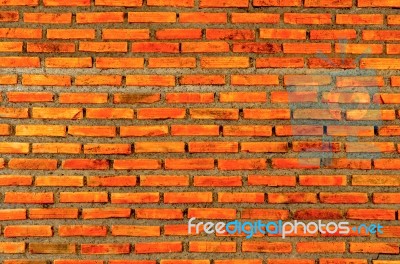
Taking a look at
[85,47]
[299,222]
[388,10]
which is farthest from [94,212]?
[388,10]

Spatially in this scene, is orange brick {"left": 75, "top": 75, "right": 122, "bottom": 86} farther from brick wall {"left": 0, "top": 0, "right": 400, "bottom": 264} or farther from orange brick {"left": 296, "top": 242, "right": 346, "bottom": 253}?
orange brick {"left": 296, "top": 242, "right": 346, "bottom": 253}

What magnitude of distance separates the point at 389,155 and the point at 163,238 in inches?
54.3

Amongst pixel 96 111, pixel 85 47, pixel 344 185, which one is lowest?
pixel 344 185

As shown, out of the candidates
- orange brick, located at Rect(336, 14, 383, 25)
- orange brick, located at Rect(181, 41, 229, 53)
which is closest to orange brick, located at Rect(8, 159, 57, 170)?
orange brick, located at Rect(181, 41, 229, 53)

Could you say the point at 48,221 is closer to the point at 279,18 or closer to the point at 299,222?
the point at 299,222

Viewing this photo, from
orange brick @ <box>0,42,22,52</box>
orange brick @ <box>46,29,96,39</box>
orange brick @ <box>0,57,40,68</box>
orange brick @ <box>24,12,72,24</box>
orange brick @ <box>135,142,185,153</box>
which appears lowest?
orange brick @ <box>135,142,185,153</box>

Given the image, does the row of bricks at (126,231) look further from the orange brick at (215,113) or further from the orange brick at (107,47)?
the orange brick at (107,47)

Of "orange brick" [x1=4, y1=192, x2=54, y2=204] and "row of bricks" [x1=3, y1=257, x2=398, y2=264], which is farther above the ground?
"orange brick" [x1=4, y1=192, x2=54, y2=204]

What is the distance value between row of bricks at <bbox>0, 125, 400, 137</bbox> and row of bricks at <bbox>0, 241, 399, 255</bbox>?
2.04 ft

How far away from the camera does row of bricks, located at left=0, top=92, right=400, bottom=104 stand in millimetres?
2623

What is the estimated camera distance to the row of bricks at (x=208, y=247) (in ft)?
8.49

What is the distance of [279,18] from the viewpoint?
2662 mm

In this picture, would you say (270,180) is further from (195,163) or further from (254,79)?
A: (254,79)

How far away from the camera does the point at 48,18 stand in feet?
8.69
